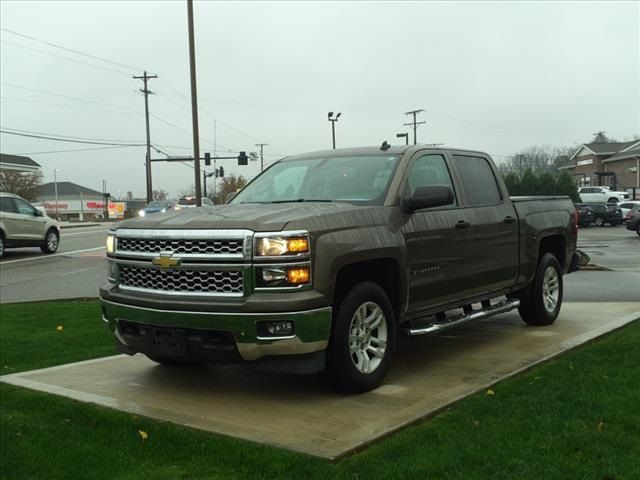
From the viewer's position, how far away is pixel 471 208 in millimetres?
6492

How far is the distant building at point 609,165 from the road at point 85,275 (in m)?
45.8

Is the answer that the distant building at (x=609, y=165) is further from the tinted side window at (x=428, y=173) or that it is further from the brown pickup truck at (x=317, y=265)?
the brown pickup truck at (x=317, y=265)

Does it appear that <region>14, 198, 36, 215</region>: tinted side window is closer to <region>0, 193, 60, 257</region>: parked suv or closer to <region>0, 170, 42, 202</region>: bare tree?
<region>0, 193, 60, 257</region>: parked suv

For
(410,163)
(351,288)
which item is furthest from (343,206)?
(410,163)

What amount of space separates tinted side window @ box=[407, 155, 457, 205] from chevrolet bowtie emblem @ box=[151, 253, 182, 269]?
2.05 meters

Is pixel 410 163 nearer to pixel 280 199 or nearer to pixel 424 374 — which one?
pixel 280 199

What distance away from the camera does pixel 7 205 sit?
19.7 m

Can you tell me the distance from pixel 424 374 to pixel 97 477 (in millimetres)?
2799

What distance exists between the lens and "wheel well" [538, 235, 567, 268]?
8.05 meters

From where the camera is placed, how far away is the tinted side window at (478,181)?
6703 millimetres

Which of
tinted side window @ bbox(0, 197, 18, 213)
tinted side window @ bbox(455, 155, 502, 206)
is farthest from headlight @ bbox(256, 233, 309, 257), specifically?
tinted side window @ bbox(0, 197, 18, 213)

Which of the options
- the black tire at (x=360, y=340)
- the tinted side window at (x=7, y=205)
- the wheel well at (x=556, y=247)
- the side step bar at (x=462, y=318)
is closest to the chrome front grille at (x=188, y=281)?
the black tire at (x=360, y=340)

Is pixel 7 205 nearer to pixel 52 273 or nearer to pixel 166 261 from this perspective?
pixel 52 273

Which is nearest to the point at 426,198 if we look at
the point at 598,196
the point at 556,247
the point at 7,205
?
the point at 556,247
